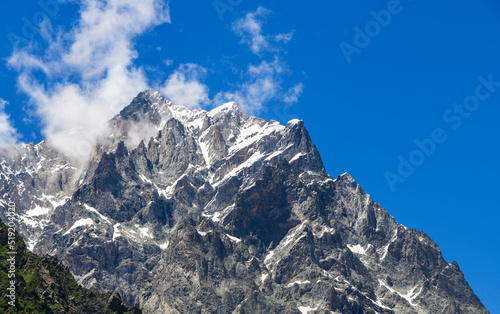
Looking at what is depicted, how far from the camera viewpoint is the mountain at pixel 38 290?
6339 inches

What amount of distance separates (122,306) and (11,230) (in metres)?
37.6

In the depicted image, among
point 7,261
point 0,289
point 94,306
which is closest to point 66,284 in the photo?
point 94,306

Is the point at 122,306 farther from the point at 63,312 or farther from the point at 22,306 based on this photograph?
the point at 22,306

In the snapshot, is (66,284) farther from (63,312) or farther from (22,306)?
(22,306)

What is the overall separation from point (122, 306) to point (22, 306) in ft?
145

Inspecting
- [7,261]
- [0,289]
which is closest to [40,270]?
[7,261]

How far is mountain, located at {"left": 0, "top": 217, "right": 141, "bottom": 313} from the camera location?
528ft

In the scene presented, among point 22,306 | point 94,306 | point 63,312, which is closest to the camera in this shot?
point 22,306

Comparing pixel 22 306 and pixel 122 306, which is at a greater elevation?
pixel 122 306

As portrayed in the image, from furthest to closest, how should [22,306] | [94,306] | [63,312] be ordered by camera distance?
[94,306]
[63,312]
[22,306]

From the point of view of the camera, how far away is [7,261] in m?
175

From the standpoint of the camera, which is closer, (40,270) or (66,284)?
(40,270)

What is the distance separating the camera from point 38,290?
Result: 173 metres

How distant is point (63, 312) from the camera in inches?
6796
